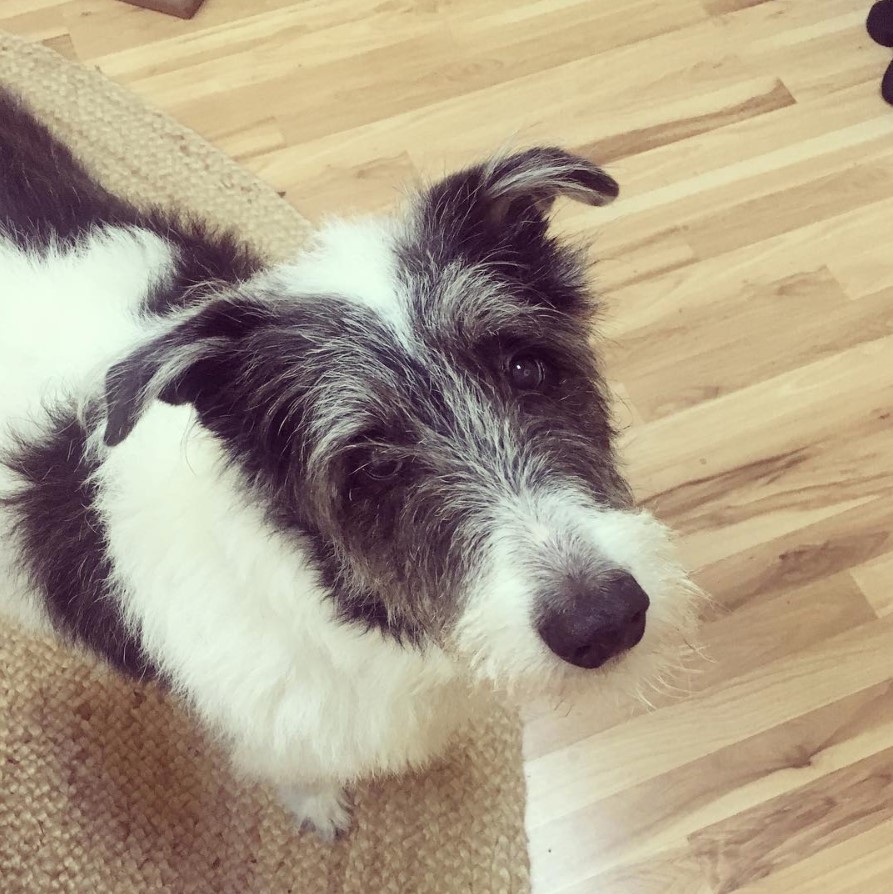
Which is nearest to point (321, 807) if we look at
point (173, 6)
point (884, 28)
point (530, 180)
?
point (530, 180)

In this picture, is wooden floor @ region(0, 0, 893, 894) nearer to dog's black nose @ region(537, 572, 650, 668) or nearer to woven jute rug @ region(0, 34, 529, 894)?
woven jute rug @ region(0, 34, 529, 894)

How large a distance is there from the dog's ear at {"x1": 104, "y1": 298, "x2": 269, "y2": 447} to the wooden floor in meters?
1.03

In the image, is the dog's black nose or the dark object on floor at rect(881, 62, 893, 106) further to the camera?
the dark object on floor at rect(881, 62, 893, 106)

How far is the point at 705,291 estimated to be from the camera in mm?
2145

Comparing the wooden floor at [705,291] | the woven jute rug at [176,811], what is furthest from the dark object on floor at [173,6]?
the woven jute rug at [176,811]

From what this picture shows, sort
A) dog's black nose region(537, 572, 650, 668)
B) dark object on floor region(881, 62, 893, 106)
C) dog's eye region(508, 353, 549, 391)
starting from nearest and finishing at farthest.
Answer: dog's black nose region(537, 572, 650, 668) → dog's eye region(508, 353, 549, 391) → dark object on floor region(881, 62, 893, 106)

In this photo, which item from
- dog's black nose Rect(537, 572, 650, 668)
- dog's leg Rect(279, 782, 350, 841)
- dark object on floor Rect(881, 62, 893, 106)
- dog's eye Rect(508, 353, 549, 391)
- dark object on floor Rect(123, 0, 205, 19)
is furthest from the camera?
dark object on floor Rect(123, 0, 205, 19)

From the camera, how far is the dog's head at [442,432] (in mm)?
966

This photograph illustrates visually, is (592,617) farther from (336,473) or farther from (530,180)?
(530,180)

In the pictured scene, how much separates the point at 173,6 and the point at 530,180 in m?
1.83

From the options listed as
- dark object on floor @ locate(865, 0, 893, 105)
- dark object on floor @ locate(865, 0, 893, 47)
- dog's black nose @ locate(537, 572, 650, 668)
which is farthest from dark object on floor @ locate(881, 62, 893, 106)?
dog's black nose @ locate(537, 572, 650, 668)

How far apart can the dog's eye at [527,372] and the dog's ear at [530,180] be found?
0.62 ft

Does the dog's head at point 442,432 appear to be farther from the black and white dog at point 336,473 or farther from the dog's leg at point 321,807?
the dog's leg at point 321,807

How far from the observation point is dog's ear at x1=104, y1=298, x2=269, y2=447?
0.97 meters
